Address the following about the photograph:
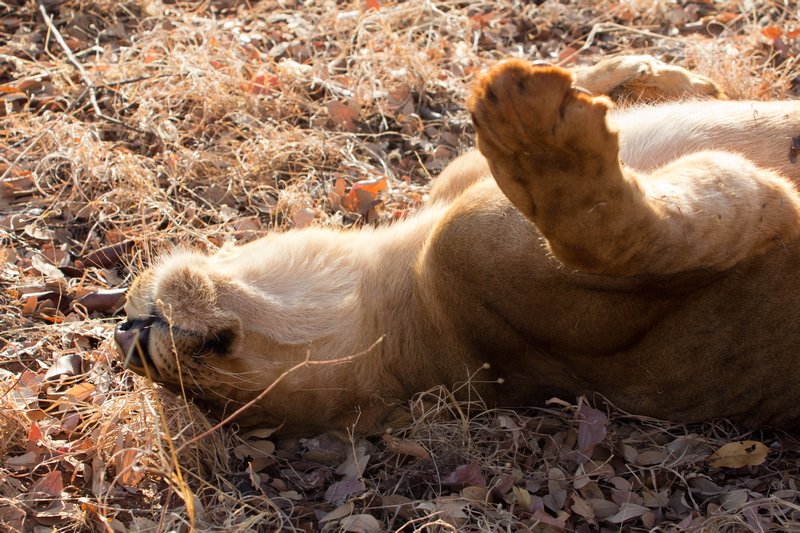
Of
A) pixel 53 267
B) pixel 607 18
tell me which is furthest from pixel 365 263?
pixel 607 18

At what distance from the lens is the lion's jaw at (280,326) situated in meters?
3.00

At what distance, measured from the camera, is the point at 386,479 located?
312cm

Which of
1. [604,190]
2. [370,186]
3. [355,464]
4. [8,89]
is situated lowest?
[355,464]

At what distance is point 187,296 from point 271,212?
4.82ft

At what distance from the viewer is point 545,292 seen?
2.90 meters

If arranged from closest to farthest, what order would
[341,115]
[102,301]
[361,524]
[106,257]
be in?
[361,524] → [102,301] → [106,257] → [341,115]

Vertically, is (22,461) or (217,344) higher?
(217,344)

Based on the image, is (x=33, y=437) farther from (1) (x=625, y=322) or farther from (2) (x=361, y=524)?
(1) (x=625, y=322)

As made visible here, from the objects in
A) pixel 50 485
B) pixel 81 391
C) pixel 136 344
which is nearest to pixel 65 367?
pixel 81 391

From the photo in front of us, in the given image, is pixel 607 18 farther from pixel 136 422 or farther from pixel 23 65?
pixel 136 422

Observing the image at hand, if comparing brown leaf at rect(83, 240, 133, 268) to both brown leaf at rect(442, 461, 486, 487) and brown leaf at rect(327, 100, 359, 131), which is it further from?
brown leaf at rect(442, 461, 486, 487)

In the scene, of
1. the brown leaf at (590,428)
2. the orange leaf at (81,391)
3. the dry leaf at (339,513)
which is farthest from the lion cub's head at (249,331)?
the brown leaf at (590,428)

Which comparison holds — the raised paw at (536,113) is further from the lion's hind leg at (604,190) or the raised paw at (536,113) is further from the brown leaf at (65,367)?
the brown leaf at (65,367)

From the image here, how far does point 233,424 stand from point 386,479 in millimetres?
594
